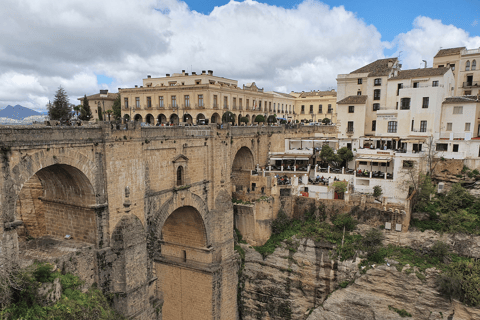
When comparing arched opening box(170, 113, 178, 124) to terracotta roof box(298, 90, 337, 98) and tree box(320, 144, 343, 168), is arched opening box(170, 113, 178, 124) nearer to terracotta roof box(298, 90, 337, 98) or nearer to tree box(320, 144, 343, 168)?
tree box(320, 144, 343, 168)

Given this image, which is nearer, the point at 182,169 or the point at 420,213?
the point at 182,169

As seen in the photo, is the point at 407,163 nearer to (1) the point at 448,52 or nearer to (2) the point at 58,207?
(1) the point at 448,52

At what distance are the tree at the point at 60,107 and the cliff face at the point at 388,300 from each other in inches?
1125

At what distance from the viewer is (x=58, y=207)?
1579cm

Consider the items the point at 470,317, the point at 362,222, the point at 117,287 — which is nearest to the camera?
the point at 117,287

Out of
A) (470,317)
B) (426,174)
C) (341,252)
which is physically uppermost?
(426,174)

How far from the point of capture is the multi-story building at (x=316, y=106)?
5340cm

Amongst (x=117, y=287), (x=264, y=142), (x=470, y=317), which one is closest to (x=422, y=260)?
(x=470, y=317)

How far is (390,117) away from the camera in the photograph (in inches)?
1313

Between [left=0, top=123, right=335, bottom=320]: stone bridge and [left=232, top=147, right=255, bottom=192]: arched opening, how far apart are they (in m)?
Result: 5.78

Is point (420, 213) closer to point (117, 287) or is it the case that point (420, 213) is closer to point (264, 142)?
point (264, 142)

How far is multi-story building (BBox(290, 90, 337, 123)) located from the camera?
175 ft

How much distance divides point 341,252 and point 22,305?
1904 centimetres

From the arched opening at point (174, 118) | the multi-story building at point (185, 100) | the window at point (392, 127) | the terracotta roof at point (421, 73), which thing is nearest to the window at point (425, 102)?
the terracotta roof at point (421, 73)
